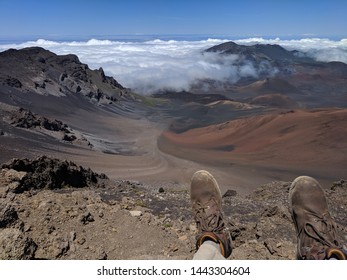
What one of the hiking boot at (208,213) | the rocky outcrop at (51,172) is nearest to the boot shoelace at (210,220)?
the hiking boot at (208,213)

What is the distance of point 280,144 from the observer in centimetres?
4547

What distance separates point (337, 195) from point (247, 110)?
8340 centimetres

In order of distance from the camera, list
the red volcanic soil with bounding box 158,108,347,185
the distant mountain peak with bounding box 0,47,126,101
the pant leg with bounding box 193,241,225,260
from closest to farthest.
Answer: the pant leg with bounding box 193,241,225,260 < the red volcanic soil with bounding box 158,108,347,185 < the distant mountain peak with bounding box 0,47,126,101

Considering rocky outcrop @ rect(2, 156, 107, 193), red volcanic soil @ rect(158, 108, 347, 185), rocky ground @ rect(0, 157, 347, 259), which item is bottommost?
red volcanic soil @ rect(158, 108, 347, 185)

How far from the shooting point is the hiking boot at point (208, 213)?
162 inches

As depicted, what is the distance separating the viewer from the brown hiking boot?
12.3 feet

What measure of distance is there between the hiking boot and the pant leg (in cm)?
10

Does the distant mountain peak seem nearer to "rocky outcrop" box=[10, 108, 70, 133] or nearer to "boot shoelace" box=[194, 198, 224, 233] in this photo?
"rocky outcrop" box=[10, 108, 70, 133]

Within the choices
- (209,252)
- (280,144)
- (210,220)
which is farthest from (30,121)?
(209,252)

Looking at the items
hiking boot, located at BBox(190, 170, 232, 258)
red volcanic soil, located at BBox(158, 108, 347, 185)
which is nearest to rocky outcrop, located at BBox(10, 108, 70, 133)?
red volcanic soil, located at BBox(158, 108, 347, 185)

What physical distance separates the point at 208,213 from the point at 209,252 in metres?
1.04

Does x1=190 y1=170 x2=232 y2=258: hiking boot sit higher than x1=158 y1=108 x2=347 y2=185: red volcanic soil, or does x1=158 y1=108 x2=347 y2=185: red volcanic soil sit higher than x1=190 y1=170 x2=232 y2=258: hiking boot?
x1=190 y1=170 x2=232 y2=258: hiking boot

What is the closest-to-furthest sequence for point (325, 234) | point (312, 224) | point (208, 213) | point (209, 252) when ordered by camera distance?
point (209, 252), point (325, 234), point (312, 224), point (208, 213)

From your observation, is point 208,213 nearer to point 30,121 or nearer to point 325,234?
point 325,234
